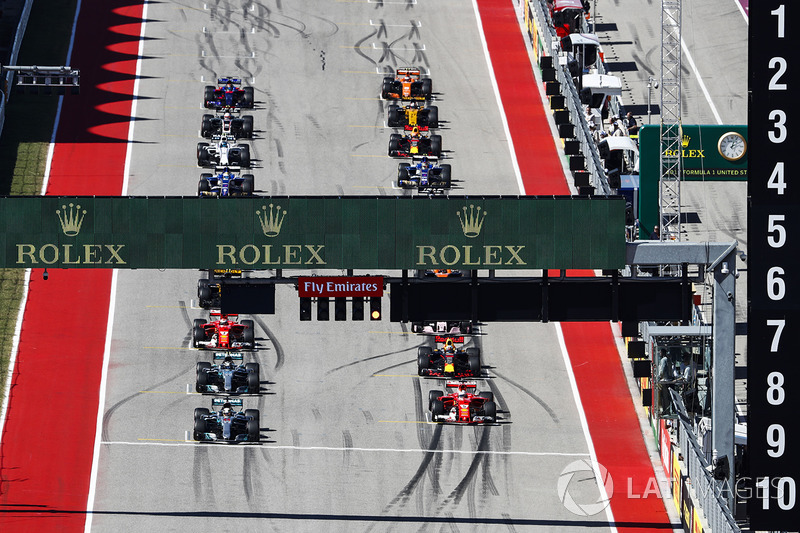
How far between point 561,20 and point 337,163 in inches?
733

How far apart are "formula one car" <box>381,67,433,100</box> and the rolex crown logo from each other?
1433 inches

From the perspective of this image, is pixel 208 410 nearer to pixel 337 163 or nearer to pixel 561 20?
pixel 337 163

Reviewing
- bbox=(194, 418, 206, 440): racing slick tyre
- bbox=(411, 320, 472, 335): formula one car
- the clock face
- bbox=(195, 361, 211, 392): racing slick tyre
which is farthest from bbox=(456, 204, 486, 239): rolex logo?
the clock face

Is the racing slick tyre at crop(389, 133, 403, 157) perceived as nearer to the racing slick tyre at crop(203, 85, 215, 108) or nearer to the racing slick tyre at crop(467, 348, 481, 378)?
the racing slick tyre at crop(203, 85, 215, 108)

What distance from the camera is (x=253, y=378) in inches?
2633

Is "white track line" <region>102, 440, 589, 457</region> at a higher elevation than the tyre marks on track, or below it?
below

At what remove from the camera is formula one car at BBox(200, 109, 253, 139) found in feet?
288

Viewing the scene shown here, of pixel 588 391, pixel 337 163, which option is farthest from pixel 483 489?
pixel 337 163

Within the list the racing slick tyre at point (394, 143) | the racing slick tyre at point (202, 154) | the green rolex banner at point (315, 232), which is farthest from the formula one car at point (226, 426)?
the racing slick tyre at point (394, 143)

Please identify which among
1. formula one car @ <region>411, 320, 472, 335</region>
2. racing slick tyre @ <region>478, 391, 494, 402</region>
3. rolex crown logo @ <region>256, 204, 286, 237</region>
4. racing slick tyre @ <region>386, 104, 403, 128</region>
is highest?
racing slick tyre @ <region>386, 104, 403, 128</region>

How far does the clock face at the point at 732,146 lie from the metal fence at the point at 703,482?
59.1 ft

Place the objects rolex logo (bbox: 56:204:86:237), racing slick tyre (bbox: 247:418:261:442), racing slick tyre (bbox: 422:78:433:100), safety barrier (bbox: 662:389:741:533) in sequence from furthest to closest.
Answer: racing slick tyre (bbox: 422:78:433:100) → racing slick tyre (bbox: 247:418:261:442) → rolex logo (bbox: 56:204:86:237) → safety barrier (bbox: 662:389:741:533)

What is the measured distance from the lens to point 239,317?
72562 mm

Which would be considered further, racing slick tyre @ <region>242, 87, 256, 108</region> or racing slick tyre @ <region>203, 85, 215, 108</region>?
racing slick tyre @ <region>242, 87, 256, 108</region>
